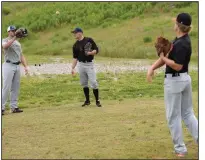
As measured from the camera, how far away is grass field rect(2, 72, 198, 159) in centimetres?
729

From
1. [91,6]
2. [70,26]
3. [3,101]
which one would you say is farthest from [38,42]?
[3,101]

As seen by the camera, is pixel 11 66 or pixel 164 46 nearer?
pixel 164 46

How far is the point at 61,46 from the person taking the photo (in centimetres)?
3141

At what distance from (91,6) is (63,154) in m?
32.0

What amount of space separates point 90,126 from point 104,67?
42.8ft

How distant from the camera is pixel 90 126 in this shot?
30.0 feet

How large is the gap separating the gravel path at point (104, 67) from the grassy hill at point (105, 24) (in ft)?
11.5

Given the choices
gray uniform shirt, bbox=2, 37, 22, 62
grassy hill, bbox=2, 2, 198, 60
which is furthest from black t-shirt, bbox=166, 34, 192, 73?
grassy hill, bbox=2, 2, 198, 60

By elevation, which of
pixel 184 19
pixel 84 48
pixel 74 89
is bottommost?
pixel 74 89

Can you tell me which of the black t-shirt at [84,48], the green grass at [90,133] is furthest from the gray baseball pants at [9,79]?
the black t-shirt at [84,48]

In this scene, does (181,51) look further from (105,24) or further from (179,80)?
(105,24)

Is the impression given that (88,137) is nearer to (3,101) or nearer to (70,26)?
(3,101)

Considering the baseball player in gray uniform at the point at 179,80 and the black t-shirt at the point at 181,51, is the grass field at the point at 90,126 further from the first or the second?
the black t-shirt at the point at 181,51

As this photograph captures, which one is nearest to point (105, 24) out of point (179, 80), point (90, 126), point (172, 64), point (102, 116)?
point (102, 116)
